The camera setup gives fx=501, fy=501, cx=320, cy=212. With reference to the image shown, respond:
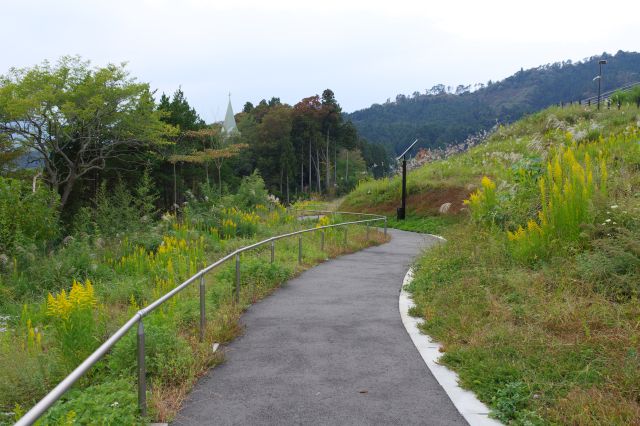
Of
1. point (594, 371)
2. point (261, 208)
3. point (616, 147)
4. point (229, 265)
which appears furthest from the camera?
point (261, 208)

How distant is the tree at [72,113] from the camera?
85.0 feet

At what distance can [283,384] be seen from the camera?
4.75 m

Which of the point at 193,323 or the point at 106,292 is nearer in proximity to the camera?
the point at 193,323

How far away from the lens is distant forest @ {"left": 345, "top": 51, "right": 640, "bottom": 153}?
13175 centimetres

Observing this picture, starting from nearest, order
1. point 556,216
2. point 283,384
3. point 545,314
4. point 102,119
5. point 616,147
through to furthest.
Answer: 1. point 283,384
2. point 545,314
3. point 556,216
4. point 616,147
5. point 102,119

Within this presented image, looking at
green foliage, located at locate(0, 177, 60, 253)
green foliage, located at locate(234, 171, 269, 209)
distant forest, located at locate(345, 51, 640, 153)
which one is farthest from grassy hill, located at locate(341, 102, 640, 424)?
distant forest, located at locate(345, 51, 640, 153)

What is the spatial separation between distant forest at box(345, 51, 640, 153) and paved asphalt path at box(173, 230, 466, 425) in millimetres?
111374

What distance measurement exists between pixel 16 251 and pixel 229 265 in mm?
5778

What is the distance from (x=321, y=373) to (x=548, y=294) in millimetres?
2934

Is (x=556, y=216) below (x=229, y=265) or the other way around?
the other way around

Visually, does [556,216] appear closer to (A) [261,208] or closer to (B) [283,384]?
(B) [283,384]

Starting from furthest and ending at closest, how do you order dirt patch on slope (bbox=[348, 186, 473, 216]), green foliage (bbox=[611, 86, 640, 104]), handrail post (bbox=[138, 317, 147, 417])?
green foliage (bbox=[611, 86, 640, 104]) → dirt patch on slope (bbox=[348, 186, 473, 216]) → handrail post (bbox=[138, 317, 147, 417])

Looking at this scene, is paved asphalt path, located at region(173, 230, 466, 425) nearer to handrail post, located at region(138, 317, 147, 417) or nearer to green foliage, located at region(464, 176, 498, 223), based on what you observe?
handrail post, located at region(138, 317, 147, 417)

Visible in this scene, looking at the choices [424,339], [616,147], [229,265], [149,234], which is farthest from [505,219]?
[149,234]
